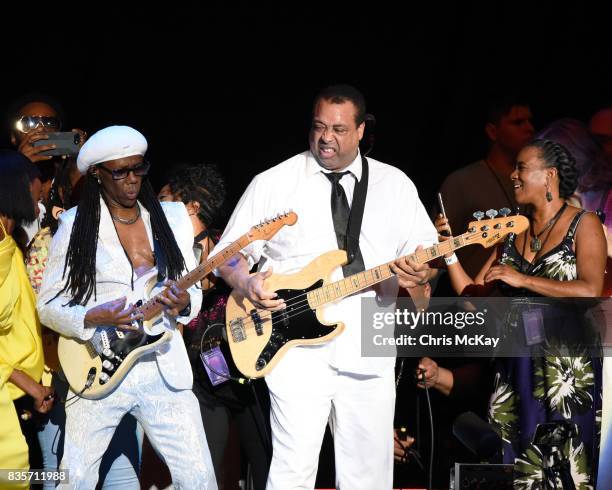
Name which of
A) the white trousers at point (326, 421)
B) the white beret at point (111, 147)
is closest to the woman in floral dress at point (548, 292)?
the white trousers at point (326, 421)

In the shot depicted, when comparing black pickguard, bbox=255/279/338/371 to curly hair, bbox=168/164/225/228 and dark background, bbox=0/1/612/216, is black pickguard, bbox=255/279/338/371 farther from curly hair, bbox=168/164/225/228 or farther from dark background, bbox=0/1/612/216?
dark background, bbox=0/1/612/216

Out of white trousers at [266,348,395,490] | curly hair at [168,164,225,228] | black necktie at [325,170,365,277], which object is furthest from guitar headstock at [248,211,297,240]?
curly hair at [168,164,225,228]

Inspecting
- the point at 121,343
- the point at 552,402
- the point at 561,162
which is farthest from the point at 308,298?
the point at 561,162

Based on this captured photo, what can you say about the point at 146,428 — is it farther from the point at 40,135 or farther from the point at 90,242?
the point at 40,135

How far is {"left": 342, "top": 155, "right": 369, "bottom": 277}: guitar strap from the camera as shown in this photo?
5.98 metres

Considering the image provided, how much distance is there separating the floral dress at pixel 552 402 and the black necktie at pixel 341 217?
916 mm

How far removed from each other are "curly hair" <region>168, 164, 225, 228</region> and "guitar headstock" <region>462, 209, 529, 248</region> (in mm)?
1679

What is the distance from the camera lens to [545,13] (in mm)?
7930

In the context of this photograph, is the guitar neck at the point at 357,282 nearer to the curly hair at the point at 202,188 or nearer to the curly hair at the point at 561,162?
the curly hair at the point at 561,162

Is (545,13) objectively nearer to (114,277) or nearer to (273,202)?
(273,202)

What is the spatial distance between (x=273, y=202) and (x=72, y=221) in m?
1.12

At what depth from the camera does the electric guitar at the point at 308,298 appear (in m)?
5.89

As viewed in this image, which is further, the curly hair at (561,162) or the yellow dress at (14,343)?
the curly hair at (561,162)

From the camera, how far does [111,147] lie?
5473 mm
